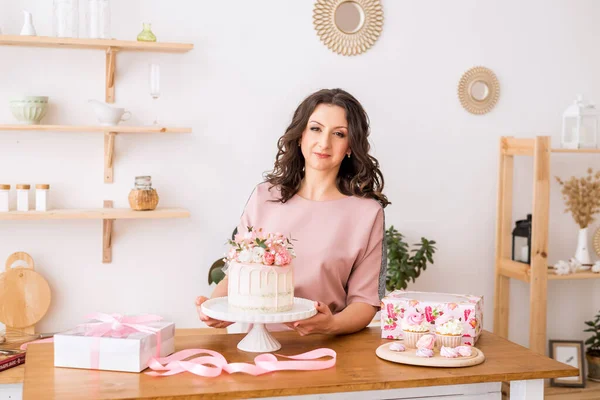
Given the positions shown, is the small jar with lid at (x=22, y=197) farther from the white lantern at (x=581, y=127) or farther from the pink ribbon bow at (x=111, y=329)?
the white lantern at (x=581, y=127)

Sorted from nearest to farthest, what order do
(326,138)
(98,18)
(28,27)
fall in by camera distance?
1. (326,138)
2. (28,27)
3. (98,18)

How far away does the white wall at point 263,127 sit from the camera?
3348 mm

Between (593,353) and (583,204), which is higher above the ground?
(583,204)

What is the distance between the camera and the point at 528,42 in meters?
3.98

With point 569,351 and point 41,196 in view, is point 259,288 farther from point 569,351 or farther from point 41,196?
point 569,351

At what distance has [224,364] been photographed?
5.57 ft

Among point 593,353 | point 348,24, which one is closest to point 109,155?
point 348,24

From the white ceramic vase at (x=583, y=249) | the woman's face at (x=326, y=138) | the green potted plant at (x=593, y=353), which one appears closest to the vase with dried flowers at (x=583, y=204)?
the white ceramic vase at (x=583, y=249)

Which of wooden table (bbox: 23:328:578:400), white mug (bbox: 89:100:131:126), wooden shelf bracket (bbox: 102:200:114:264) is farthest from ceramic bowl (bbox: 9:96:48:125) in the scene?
wooden table (bbox: 23:328:578:400)

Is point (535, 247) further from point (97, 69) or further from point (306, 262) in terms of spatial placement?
point (97, 69)

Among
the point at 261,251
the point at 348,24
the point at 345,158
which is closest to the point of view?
the point at 261,251

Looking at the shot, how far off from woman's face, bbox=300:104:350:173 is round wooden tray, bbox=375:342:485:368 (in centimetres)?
69

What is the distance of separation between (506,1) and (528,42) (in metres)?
0.25

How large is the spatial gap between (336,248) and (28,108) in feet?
5.28
